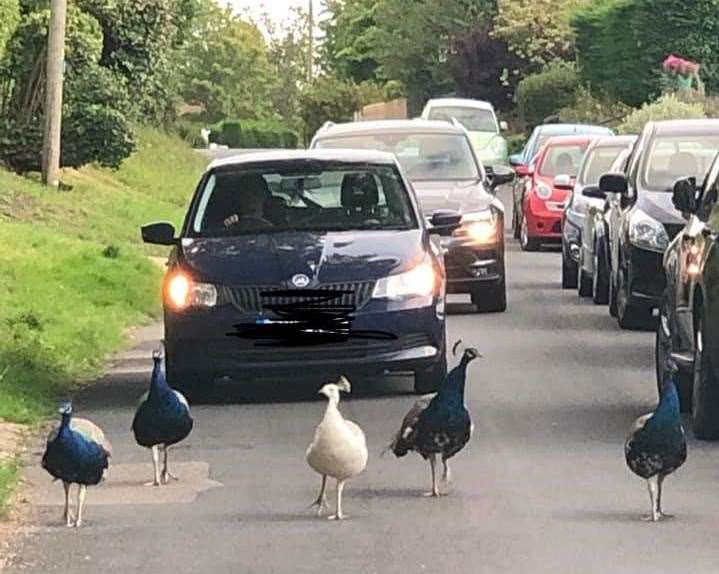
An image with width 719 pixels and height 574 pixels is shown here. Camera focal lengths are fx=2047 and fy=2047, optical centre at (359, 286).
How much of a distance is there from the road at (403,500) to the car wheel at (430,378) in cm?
11

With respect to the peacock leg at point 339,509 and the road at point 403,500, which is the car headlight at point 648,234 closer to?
the road at point 403,500

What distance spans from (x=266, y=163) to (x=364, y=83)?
6718 centimetres

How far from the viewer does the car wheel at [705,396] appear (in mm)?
11289

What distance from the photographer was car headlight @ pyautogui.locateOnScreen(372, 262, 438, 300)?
12875mm

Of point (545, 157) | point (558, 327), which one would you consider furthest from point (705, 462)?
point (545, 157)

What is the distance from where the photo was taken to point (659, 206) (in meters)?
16.3

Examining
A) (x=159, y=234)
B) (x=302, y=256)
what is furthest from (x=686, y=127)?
(x=302, y=256)

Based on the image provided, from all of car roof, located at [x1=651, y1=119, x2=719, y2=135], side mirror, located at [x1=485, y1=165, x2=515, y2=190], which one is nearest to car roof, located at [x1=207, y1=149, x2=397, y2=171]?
car roof, located at [x1=651, y1=119, x2=719, y2=135]

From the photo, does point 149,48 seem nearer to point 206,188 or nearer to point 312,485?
point 206,188

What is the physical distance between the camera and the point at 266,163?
14.4 metres

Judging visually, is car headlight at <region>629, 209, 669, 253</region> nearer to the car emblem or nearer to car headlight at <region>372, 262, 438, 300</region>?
car headlight at <region>372, 262, 438, 300</region>

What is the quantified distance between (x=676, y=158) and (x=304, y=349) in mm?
5552

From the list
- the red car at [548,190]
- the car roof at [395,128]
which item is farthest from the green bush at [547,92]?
the car roof at [395,128]

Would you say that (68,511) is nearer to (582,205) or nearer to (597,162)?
(582,205)
